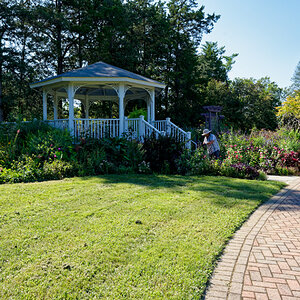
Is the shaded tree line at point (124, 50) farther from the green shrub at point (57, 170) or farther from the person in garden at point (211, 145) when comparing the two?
the green shrub at point (57, 170)

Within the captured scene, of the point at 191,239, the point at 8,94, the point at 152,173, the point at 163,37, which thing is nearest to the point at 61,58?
the point at 8,94

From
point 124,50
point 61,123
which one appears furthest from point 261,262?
point 124,50

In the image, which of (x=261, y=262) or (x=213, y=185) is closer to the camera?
(x=261, y=262)

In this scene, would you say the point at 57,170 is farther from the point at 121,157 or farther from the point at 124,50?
the point at 124,50

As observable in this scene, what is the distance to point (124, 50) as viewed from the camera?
861 inches

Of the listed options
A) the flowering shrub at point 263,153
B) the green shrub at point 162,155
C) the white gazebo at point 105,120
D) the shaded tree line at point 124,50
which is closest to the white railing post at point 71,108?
Result: the white gazebo at point 105,120

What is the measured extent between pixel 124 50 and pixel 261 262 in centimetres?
2099

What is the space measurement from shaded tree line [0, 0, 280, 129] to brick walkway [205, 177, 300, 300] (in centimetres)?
Result: 1540

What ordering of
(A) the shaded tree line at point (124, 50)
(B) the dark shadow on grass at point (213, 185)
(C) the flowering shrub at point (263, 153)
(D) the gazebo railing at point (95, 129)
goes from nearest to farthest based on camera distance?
1. (B) the dark shadow on grass at point (213, 185)
2. (C) the flowering shrub at point (263, 153)
3. (D) the gazebo railing at point (95, 129)
4. (A) the shaded tree line at point (124, 50)

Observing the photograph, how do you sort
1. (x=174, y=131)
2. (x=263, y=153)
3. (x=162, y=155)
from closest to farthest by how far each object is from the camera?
(x=162, y=155) → (x=263, y=153) → (x=174, y=131)

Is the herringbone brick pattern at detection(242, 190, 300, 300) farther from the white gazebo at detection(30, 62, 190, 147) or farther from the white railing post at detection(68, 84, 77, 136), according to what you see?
the white railing post at detection(68, 84, 77, 136)

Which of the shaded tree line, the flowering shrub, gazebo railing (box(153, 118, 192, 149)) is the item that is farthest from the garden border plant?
the shaded tree line

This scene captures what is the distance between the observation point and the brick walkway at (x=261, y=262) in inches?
103

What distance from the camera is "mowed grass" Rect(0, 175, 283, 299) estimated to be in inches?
103
